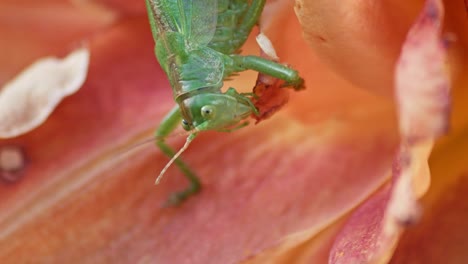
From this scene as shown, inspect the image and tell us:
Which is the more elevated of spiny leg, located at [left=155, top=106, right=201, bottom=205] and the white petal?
the white petal

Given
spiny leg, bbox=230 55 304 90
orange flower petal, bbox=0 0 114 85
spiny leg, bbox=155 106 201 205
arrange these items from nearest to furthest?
spiny leg, bbox=230 55 304 90
spiny leg, bbox=155 106 201 205
orange flower petal, bbox=0 0 114 85

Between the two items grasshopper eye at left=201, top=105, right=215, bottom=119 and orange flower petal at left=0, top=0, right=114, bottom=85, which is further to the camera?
orange flower petal at left=0, top=0, right=114, bottom=85

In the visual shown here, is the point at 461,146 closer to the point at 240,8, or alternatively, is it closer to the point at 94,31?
the point at 240,8

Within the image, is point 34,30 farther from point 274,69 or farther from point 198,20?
point 274,69

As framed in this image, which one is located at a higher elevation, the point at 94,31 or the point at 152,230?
the point at 94,31

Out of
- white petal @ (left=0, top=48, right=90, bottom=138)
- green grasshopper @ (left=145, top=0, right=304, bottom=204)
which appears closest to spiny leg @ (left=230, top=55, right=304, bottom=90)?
green grasshopper @ (left=145, top=0, right=304, bottom=204)

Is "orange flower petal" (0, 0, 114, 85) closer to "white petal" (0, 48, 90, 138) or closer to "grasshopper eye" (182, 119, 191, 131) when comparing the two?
"white petal" (0, 48, 90, 138)

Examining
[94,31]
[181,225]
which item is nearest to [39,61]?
[94,31]

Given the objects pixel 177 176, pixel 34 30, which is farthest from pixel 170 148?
pixel 34 30
